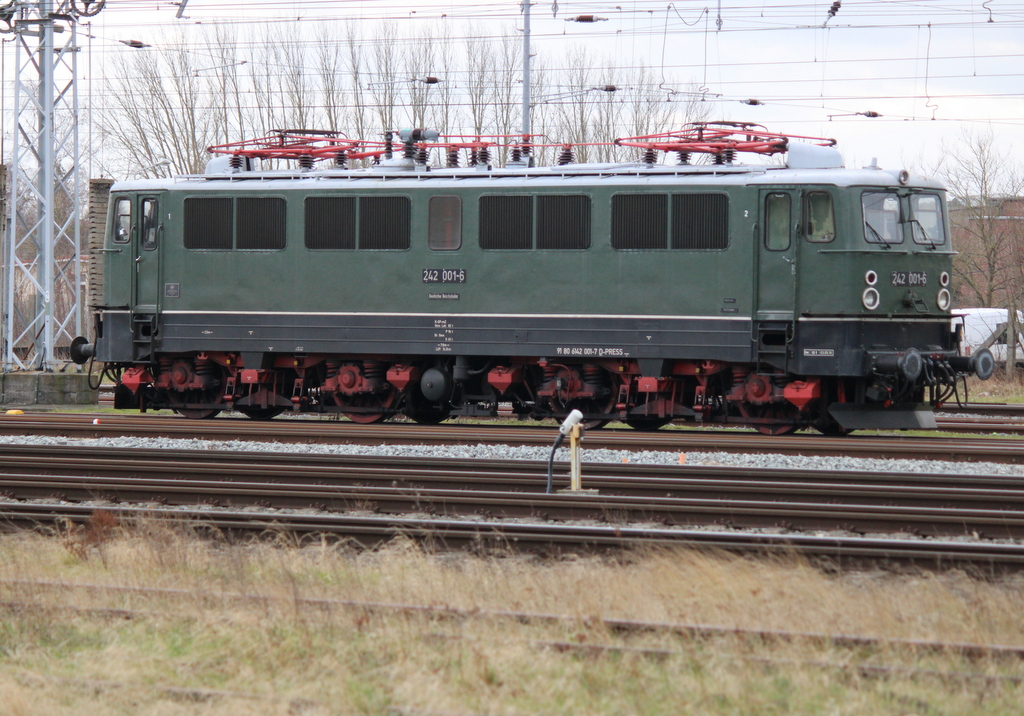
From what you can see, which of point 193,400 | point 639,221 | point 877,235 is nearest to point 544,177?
point 639,221

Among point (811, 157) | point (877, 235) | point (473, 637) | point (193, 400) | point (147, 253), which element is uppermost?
point (811, 157)

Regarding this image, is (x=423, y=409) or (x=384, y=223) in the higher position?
(x=384, y=223)

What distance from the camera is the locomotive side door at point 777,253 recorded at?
52.7ft

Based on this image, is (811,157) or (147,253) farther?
(147,253)

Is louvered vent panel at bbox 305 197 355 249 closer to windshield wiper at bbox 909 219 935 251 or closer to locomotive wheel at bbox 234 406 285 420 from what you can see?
locomotive wheel at bbox 234 406 285 420

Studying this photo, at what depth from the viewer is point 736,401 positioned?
16.8 metres

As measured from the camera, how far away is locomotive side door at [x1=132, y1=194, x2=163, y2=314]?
19.0 metres

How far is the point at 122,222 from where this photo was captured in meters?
19.3

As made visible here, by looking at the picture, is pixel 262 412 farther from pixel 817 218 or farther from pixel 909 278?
pixel 909 278

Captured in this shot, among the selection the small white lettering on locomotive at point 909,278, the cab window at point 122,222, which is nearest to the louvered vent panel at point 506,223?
the small white lettering on locomotive at point 909,278

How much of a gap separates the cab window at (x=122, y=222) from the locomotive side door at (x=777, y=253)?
10166 millimetres

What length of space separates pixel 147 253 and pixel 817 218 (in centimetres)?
1055

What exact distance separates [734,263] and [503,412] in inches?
272

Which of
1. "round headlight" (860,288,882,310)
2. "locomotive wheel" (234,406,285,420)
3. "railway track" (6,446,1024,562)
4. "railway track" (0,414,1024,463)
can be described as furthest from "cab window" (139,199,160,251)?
"round headlight" (860,288,882,310)
